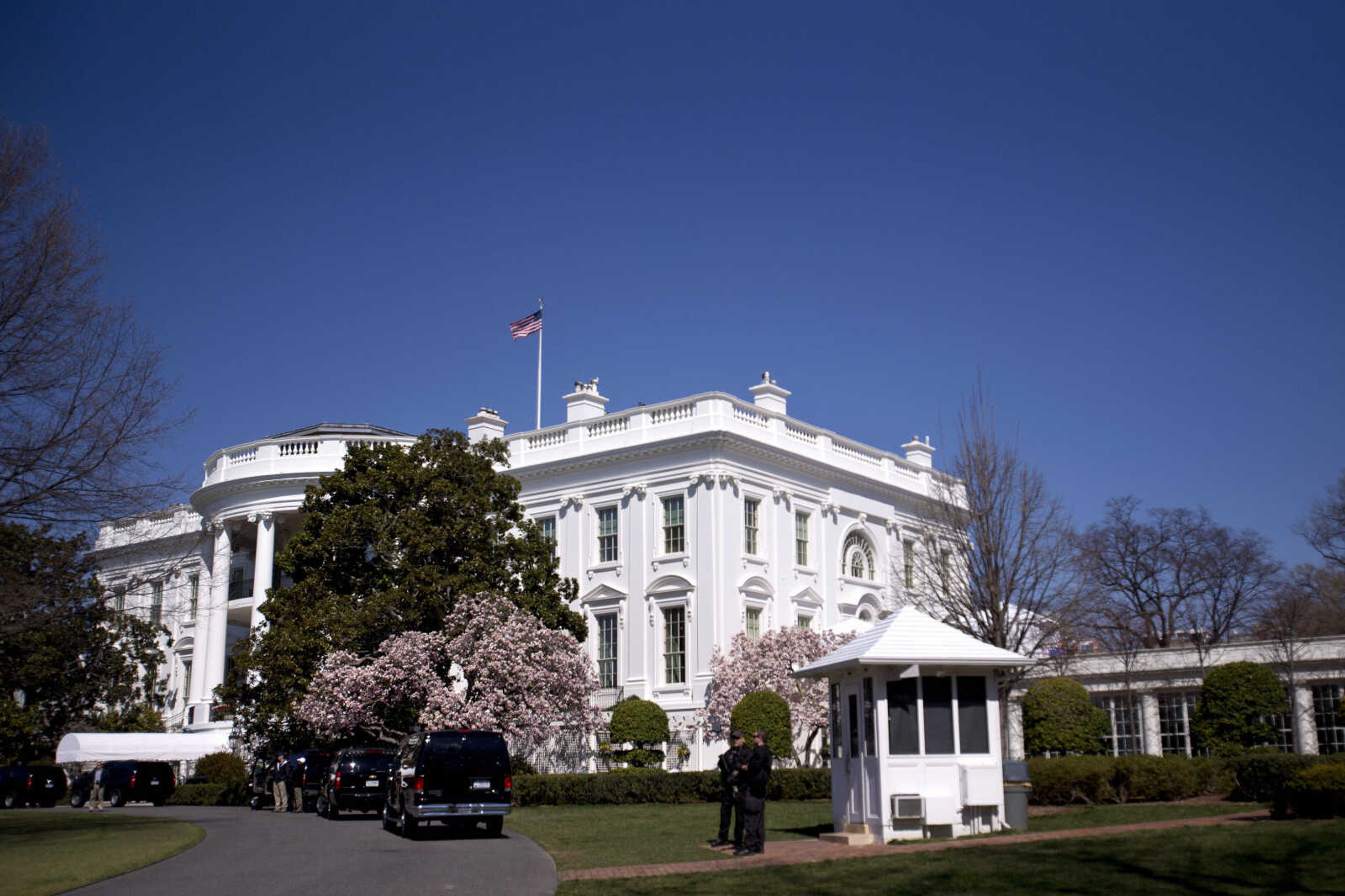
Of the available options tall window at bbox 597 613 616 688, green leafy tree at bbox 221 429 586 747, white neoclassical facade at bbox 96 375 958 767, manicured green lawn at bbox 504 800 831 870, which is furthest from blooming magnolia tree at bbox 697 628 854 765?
manicured green lawn at bbox 504 800 831 870

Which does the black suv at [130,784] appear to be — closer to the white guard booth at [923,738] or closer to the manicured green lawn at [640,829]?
the manicured green lawn at [640,829]

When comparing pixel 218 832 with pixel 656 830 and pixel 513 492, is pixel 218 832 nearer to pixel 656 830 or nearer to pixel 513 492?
pixel 656 830

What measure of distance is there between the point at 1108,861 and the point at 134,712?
49762 millimetres

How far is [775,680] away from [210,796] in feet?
65.3

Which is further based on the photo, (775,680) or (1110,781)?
(775,680)

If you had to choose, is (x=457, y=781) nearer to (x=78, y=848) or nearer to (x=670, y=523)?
(x=78, y=848)

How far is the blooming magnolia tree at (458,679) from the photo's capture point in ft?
121

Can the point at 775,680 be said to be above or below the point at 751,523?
below

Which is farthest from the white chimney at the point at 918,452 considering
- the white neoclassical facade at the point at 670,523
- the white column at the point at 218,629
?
the white column at the point at 218,629

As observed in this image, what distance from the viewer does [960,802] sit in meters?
20.4

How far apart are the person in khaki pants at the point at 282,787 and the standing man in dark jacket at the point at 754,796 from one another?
71.4ft

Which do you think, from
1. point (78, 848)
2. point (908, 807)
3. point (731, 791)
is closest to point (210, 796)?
point (78, 848)

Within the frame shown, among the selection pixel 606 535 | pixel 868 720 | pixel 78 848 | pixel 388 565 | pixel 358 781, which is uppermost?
pixel 606 535

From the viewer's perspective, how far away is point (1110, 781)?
26.7m
